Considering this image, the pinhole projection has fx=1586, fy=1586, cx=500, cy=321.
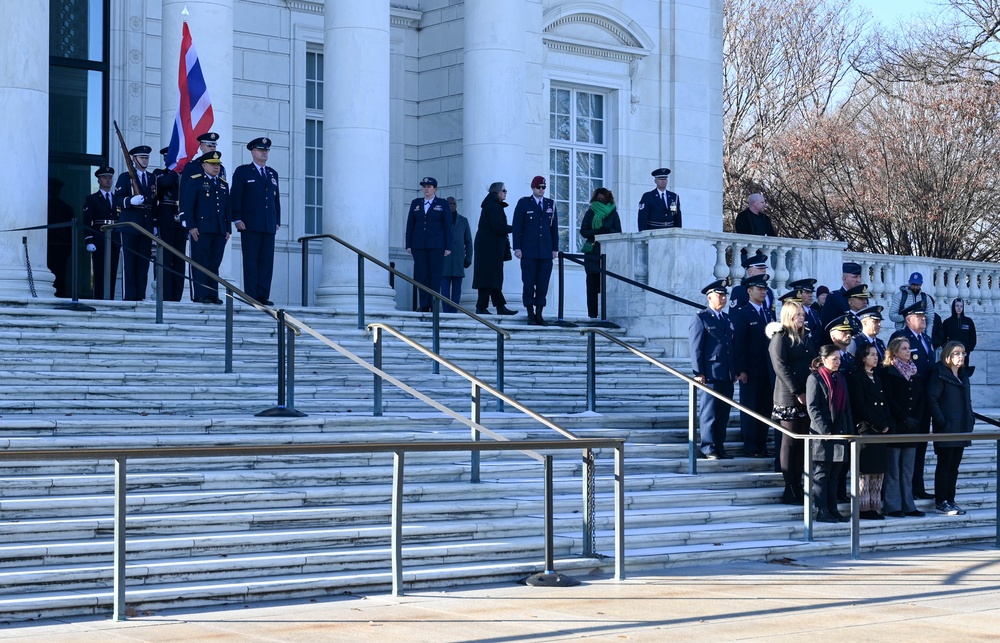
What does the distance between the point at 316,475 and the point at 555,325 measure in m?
7.85

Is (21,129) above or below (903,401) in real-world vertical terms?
above

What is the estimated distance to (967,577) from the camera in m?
11.6

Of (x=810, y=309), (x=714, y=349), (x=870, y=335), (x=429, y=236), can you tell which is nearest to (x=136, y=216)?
(x=429, y=236)

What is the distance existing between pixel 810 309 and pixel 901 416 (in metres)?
2.00

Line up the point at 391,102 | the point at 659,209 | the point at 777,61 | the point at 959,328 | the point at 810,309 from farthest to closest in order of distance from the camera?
the point at 777,61 < the point at 391,102 < the point at 959,328 < the point at 659,209 < the point at 810,309

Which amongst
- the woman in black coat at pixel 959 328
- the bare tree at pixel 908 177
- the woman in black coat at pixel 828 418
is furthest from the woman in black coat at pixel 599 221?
the bare tree at pixel 908 177

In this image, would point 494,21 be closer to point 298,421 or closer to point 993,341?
point 993,341

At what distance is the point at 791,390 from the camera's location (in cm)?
1401

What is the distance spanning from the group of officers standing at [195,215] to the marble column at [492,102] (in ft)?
14.7

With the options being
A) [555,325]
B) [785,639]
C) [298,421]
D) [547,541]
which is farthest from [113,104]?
[785,639]

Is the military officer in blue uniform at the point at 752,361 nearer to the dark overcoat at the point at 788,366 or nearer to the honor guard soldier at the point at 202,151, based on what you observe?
the dark overcoat at the point at 788,366

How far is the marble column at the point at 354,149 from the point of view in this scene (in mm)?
19844

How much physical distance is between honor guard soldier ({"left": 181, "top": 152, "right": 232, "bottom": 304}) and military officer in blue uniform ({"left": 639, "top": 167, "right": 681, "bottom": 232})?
18.4 ft

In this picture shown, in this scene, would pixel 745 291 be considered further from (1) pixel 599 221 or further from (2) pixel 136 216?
(2) pixel 136 216
